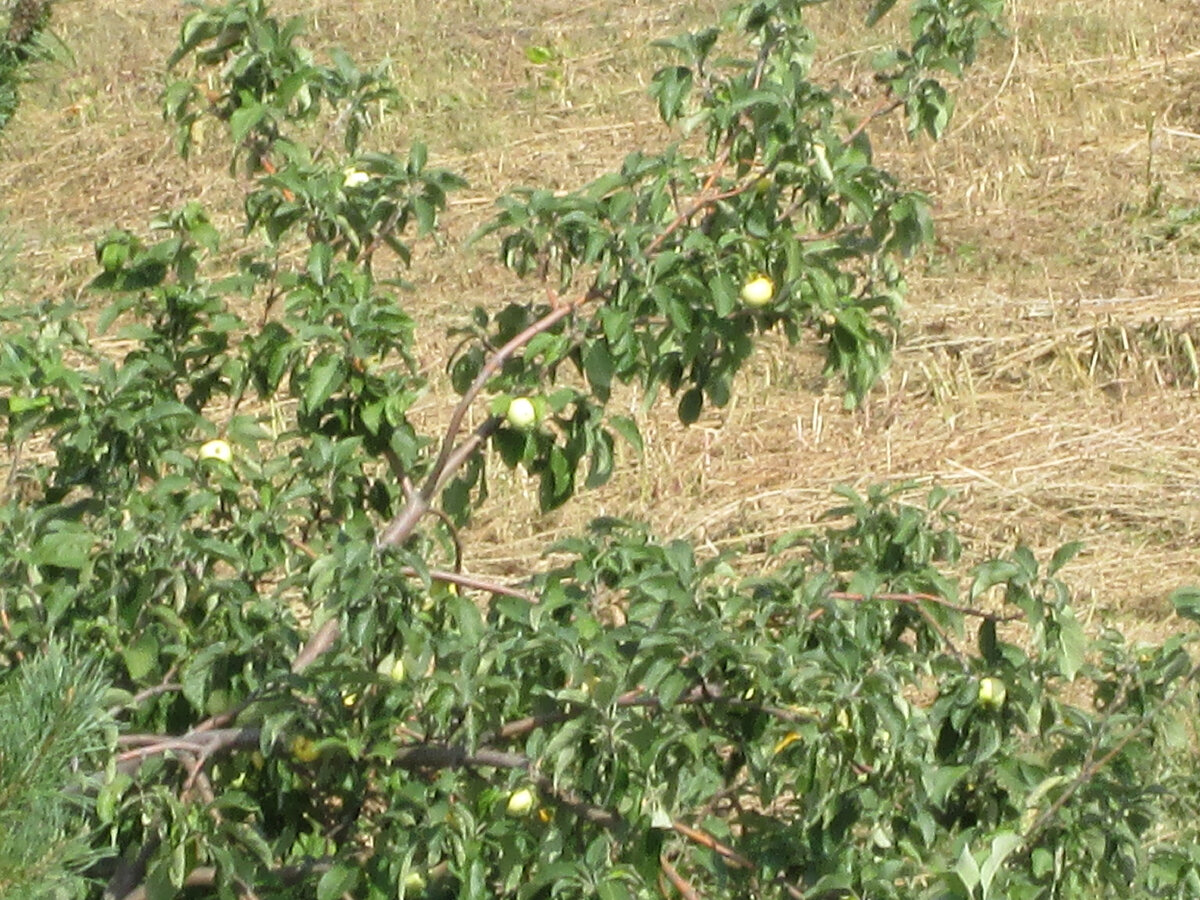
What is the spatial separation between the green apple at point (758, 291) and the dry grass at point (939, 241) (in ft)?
7.10

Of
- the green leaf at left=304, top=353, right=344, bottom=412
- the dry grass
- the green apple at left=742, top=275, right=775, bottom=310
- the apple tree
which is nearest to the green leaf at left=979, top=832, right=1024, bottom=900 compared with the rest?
the apple tree

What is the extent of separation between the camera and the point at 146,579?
268cm

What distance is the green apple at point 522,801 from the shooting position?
2.51 m

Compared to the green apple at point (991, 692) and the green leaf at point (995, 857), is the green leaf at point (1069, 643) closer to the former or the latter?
the green apple at point (991, 692)

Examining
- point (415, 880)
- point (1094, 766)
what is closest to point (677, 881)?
point (415, 880)

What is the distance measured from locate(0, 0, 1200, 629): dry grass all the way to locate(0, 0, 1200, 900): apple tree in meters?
2.07

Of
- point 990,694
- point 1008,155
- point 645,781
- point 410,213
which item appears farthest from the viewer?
point 1008,155

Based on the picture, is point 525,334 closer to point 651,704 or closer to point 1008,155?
point 651,704

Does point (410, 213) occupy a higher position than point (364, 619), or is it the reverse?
point (410, 213)

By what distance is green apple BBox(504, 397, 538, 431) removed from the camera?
9.04ft

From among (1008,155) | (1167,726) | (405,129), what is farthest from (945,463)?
(405,129)

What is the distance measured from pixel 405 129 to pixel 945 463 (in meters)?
3.55

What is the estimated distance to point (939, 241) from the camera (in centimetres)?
666

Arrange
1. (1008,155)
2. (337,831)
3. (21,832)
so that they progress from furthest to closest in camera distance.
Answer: (1008,155), (337,831), (21,832)
